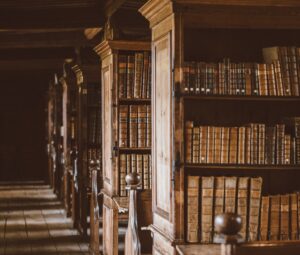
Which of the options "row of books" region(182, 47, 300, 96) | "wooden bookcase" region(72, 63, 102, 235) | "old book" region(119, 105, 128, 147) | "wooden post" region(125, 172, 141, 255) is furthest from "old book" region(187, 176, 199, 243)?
"wooden bookcase" region(72, 63, 102, 235)

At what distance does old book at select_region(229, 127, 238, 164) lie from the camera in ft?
14.7

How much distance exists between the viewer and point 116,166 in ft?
22.2

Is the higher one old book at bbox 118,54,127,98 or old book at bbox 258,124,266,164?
old book at bbox 118,54,127,98

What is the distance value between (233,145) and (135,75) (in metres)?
2.30

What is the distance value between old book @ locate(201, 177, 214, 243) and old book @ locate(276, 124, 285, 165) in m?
0.51

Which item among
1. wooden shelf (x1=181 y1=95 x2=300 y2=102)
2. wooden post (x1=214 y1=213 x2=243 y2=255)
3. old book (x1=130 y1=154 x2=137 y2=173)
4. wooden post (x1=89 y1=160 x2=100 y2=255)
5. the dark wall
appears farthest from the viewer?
the dark wall

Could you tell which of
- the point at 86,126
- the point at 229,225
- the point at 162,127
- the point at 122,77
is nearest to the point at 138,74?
the point at 122,77

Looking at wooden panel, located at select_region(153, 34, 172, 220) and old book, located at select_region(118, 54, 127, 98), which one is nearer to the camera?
wooden panel, located at select_region(153, 34, 172, 220)

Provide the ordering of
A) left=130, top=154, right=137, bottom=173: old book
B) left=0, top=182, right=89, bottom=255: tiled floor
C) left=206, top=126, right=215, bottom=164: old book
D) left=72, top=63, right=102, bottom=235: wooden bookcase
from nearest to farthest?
1. left=206, top=126, right=215, bottom=164: old book
2. left=130, top=154, right=137, bottom=173: old book
3. left=0, top=182, right=89, bottom=255: tiled floor
4. left=72, top=63, right=102, bottom=235: wooden bookcase

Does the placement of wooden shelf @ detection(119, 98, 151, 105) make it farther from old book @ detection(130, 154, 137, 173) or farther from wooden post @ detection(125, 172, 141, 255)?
wooden post @ detection(125, 172, 141, 255)

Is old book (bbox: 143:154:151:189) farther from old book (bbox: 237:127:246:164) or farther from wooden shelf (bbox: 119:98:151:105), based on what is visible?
old book (bbox: 237:127:246:164)

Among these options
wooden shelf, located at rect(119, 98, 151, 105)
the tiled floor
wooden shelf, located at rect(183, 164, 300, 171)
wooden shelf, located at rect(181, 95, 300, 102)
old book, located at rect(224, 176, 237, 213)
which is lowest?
the tiled floor

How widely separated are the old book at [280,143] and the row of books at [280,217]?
0.25m

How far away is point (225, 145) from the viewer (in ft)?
14.7
